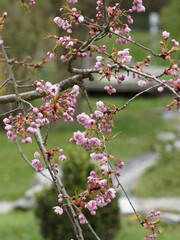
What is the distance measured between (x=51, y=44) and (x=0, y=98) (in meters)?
13.9

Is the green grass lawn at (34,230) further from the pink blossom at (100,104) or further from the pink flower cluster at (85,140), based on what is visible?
the pink flower cluster at (85,140)

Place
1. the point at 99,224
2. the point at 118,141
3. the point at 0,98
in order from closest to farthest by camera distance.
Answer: the point at 0,98, the point at 99,224, the point at 118,141

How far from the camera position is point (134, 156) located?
13.1 m

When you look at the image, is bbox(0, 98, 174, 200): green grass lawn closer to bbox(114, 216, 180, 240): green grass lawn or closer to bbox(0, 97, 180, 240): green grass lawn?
bbox(0, 97, 180, 240): green grass lawn

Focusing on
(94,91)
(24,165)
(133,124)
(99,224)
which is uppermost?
(94,91)

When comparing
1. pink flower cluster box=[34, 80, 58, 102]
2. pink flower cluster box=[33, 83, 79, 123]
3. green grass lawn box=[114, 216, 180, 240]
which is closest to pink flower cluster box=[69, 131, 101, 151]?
pink flower cluster box=[33, 83, 79, 123]

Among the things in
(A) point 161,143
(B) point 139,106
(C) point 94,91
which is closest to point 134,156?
(A) point 161,143

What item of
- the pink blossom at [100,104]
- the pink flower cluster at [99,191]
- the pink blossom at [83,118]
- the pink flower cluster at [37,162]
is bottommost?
the pink flower cluster at [99,191]

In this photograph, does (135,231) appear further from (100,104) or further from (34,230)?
(100,104)

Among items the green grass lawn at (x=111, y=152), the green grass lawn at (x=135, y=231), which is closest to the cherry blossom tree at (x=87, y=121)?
the green grass lawn at (x=111, y=152)

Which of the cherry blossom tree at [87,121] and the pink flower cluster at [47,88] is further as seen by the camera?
the pink flower cluster at [47,88]

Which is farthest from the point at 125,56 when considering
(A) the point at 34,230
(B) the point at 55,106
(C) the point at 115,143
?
(C) the point at 115,143

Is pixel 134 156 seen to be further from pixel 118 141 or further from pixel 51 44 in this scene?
pixel 51 44

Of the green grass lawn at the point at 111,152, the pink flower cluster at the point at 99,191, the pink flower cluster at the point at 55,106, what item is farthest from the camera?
the green grass lawn at the point at 111,152
